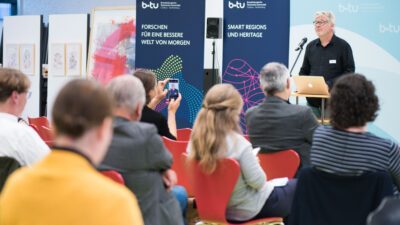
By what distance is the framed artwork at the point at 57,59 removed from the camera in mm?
9594

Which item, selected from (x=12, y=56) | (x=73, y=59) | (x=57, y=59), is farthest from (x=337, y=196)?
(x=12, y=56)

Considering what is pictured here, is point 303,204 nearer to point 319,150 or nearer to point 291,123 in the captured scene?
point 319,150

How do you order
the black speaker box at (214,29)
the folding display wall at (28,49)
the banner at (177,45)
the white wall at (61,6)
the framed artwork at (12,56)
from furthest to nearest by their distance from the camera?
1. the white wall at (61,6)
2. the framed artwork at (12,56)
3. the folding display wall at (28,49)
4. the banner at (177,45)
5. the black speaker box at (214,29)

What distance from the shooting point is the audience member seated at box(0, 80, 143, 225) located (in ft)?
4.02

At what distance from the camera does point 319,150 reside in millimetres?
2605

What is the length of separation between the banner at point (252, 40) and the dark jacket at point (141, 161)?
12.5ft

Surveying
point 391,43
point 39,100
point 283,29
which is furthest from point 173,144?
point 39,100

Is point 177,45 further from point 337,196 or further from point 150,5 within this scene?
point 337,196

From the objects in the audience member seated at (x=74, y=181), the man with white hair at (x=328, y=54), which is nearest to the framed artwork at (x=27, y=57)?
the man with white hair at (x=328, y=54)

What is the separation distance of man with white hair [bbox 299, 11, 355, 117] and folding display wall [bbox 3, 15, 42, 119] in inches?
226

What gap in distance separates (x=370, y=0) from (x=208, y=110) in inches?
204

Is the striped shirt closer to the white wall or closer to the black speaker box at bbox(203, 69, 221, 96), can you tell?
the black speaker box at bbox(203, 69, 221, 96)

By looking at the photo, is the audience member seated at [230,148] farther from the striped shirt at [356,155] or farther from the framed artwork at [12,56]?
the framed artwork at [12,56]

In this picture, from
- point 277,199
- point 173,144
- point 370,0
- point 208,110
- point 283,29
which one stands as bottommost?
point 277,199
